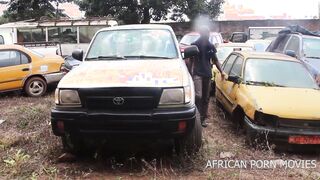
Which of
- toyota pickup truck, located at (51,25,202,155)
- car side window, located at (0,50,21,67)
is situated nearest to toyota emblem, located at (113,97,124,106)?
toyota pickup truck, located at (51,25,202,155)

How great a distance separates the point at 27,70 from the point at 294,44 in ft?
22.8

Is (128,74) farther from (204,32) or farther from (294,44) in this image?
(294,44)

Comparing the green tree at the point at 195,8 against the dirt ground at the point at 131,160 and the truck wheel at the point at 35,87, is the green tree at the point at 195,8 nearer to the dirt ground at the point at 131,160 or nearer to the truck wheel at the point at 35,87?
the truck wheel at the point at 35,87

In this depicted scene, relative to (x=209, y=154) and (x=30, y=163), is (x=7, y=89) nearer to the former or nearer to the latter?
(x=30, y=163)

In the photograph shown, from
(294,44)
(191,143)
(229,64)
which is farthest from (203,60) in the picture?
(294,44)

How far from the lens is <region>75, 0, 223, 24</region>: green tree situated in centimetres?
2595

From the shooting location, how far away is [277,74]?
724cm

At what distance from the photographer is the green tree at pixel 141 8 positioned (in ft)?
85.1

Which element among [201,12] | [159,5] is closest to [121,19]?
[159,5]

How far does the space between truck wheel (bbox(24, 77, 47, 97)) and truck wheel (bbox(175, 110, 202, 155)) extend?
6.37 meters

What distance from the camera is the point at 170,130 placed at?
4.66 meters

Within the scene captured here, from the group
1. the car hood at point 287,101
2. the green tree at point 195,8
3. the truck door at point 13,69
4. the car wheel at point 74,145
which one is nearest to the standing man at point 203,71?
the car hood at point 287,101

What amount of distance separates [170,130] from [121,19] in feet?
72.7

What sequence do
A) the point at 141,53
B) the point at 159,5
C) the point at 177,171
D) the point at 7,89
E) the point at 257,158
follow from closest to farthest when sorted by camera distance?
1. the point at 177,171
2. the point at 257,158
3. the point at 141,53
4. the point at 7,89
5. the point at 159,5
